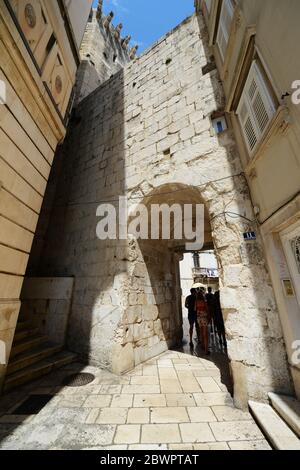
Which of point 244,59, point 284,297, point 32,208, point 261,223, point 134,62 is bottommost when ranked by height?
point 284,297

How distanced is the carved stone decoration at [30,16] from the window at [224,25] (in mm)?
3366

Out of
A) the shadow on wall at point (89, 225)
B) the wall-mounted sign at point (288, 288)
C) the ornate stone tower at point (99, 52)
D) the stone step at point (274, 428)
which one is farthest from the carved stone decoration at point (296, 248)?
the ornate stone tower at point (99, 52)

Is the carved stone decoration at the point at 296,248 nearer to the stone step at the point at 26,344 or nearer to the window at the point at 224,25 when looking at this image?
the window at the point at 224,25

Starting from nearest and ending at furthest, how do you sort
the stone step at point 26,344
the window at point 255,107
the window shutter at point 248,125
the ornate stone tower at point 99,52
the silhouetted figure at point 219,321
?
the window at point 255,107
the window shutter at point 248,125
the stone step at point 26,344
the silhouetted figure at point 219,321
the ornate stone tower at point 99,52

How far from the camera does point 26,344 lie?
12.6ft

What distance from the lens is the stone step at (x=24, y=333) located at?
13.2 ft

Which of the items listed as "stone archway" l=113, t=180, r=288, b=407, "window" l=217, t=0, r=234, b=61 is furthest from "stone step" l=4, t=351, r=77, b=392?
"window" l=217, t=0, r=234, b=61

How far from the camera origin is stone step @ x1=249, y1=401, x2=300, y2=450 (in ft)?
5.88

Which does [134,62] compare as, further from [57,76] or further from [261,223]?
[261,223]

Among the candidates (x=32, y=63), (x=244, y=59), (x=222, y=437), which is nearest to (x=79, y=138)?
(x=32, y=63)

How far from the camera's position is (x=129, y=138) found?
16.9ft

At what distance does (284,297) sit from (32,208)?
13.1 ft

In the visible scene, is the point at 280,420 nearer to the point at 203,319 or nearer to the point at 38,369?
the point at 203,319

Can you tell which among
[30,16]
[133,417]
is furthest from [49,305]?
[30,16]
